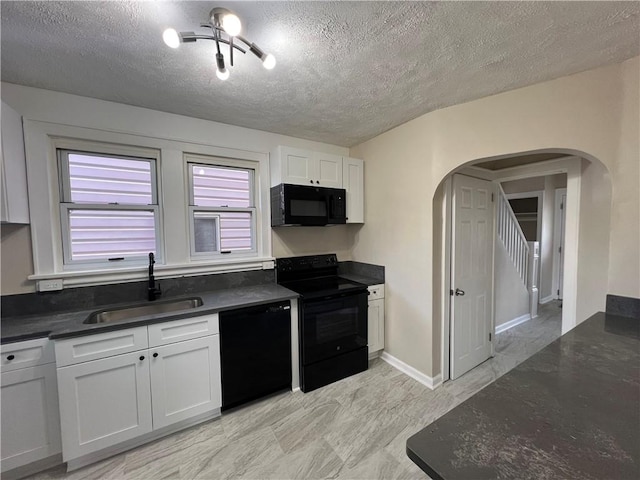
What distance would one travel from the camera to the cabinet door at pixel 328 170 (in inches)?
108

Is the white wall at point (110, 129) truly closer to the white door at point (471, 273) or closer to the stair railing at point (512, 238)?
the white door at point (471, 273)

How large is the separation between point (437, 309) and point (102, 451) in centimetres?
276

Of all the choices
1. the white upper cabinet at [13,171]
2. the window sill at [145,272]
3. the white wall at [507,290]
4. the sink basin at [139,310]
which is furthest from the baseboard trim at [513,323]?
the white upper cabinet at [13,171]

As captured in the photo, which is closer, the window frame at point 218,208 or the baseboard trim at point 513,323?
the window frame at point 218,208

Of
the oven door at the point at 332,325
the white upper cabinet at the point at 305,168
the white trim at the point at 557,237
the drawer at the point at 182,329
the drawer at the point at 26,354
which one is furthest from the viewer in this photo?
the white trim at the point at 557,237

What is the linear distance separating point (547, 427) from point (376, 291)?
2.06 meters

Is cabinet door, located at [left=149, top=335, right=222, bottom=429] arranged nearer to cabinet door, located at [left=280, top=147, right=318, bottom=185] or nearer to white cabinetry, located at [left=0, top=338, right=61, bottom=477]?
white cabinetry, located at [left=0, top=338, right=61, bottom=477]

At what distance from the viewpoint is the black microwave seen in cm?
251

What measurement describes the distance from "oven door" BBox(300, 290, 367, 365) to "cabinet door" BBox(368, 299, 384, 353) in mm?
135

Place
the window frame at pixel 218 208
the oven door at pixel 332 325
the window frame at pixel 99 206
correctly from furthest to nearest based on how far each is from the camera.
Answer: the window frame at pixel 218 208 → the oven door at pixel 332 325 → the window frame at pixel 99 206

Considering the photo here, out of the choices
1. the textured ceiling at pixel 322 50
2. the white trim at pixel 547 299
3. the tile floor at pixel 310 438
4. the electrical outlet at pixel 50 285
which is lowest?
the tile floor at pixel 310 438

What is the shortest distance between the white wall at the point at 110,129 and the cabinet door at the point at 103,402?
2.80ft

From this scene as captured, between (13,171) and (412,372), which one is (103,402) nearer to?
(13,171)

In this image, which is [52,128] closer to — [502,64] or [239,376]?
[239,376]
